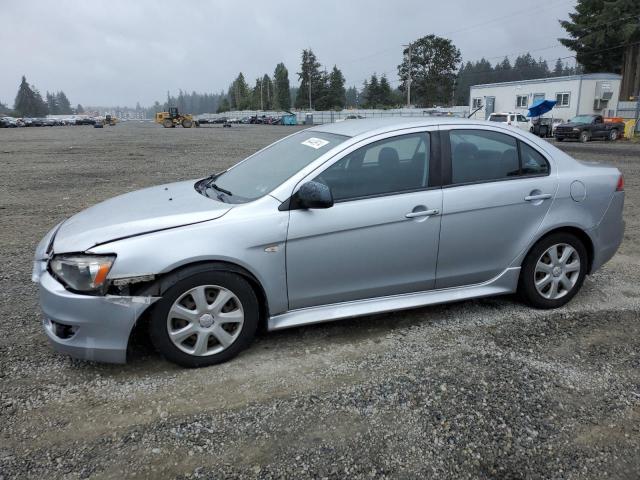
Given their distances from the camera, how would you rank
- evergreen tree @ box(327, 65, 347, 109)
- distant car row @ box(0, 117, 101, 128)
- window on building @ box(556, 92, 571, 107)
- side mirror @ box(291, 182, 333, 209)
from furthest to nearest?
evergreen tree @ box(327, 65, 347, 109) → distant car row @ box(0, 117, 101, 128) → window on building @ box(556, 92, 571, 107) → side mirror @ box(291, 182, 333, 209)

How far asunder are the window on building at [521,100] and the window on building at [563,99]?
9.96 feet

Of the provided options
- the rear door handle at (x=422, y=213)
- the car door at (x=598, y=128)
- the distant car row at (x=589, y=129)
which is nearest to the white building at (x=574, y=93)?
the distant car row at (x=589, y=129)

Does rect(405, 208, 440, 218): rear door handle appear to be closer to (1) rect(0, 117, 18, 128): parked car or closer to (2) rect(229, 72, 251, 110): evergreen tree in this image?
(1) rect(0, 117, 18, 128): parked car

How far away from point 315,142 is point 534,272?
2098mm

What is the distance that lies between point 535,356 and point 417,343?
2.67 ft

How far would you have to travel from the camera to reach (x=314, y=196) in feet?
11.2

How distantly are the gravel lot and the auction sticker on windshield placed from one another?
1431mm

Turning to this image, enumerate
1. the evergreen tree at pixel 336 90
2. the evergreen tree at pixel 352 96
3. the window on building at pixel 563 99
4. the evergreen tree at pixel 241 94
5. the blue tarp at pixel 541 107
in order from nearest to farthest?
the blue tarp at pixel 541 107 < the window on building at pixel 563 99 < the evergreen tree at pixel 336 90 < the evergreen tree at pixel 241 94 < the evergreen tree at pixel 352 96

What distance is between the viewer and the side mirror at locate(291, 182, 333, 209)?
343cm

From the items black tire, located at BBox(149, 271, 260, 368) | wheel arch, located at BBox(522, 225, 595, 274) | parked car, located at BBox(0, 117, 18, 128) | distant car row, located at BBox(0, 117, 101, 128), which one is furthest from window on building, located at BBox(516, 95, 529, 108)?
parked car, located at BBox(0, 117, 18, 128)

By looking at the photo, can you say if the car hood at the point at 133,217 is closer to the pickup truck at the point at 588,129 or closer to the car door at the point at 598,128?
the pickup truck at the point at 588,129

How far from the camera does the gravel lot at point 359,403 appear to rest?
8.44 ft

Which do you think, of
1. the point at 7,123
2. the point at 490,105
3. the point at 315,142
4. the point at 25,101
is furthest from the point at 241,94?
the point at 315,142

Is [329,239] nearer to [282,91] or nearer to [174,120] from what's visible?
[174,120]
